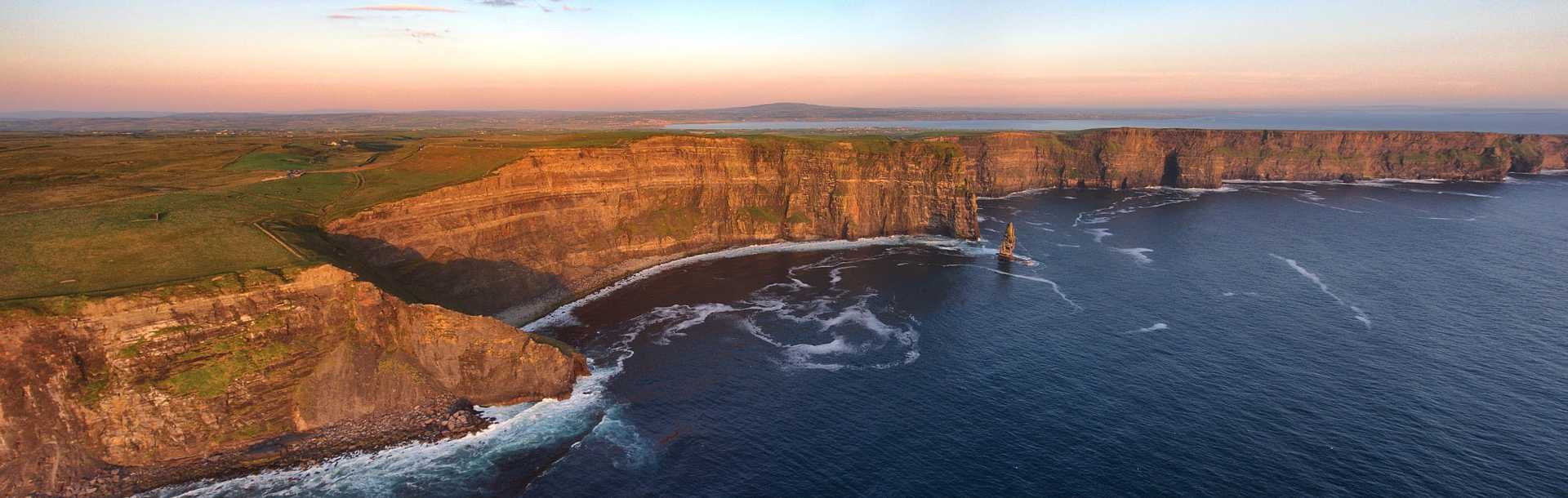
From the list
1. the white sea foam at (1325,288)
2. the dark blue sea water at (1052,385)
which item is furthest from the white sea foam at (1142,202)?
the white sea foam at (1325,288)

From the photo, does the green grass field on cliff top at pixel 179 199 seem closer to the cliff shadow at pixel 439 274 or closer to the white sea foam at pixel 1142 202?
Answer: the cliff shadow at pixel 439 274

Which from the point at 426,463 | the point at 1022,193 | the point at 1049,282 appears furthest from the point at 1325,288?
the point at 1022,193

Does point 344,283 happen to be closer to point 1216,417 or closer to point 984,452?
point 984,452

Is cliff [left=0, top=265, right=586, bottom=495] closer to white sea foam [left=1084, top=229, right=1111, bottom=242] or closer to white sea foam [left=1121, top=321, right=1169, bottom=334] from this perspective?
white sea foam [left=1121, top=321, right=1169, bottom=334]

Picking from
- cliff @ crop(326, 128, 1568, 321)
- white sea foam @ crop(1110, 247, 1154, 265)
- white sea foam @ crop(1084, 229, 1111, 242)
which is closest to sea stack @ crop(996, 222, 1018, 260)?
cliff @ crop(326, 128, 1568, 321)

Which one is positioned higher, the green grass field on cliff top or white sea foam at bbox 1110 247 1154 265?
the green grass field on cliff top


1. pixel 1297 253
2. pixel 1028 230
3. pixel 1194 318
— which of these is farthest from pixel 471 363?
pixel 1297 253

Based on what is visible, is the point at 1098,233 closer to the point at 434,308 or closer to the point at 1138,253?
the point at 1138,253
